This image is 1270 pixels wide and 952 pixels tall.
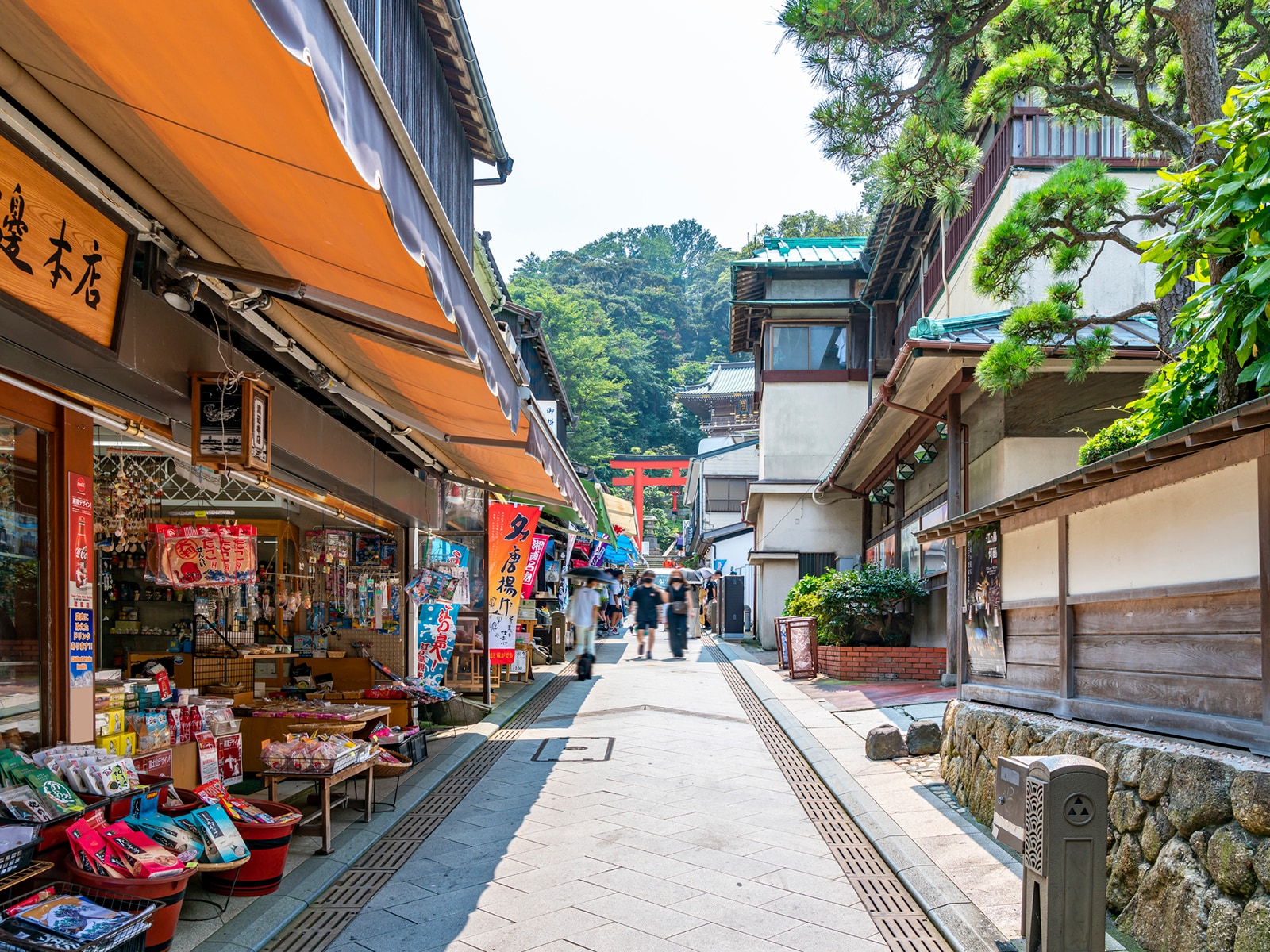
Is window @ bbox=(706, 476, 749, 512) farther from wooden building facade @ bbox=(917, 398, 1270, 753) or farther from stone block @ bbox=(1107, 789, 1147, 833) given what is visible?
stone block @ bbox=(1107, 789, 1147, 833)

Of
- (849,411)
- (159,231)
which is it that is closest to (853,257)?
(849,411)

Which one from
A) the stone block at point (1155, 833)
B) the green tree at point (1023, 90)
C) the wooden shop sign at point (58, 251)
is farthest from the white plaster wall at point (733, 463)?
the wooden shop sign at point (58, 251)

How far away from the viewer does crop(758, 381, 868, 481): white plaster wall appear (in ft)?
84.8

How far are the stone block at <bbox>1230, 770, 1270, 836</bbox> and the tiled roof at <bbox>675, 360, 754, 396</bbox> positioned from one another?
47979mm

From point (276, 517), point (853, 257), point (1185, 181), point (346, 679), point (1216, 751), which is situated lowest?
point (346, 679)

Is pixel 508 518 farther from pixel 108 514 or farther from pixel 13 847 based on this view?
pixel 13 847

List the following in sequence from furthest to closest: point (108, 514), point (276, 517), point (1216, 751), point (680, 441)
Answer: point (680, 441) → point (276, 517) → point (108, 514) → point (1216, 751)

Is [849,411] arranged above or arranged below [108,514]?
above

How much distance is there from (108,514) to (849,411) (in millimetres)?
21034

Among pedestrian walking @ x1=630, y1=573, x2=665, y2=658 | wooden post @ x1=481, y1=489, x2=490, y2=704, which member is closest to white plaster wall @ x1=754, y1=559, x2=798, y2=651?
pedestrian walking @ x1=630, y1=573, x2=665, y2=658

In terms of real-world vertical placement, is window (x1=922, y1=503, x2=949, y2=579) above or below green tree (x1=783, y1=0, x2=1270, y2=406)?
below

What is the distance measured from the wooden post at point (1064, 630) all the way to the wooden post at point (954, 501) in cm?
568

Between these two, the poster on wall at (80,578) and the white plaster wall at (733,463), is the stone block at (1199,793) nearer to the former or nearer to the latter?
the poster on wall at (80,578)

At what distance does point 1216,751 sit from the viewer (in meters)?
4.50
